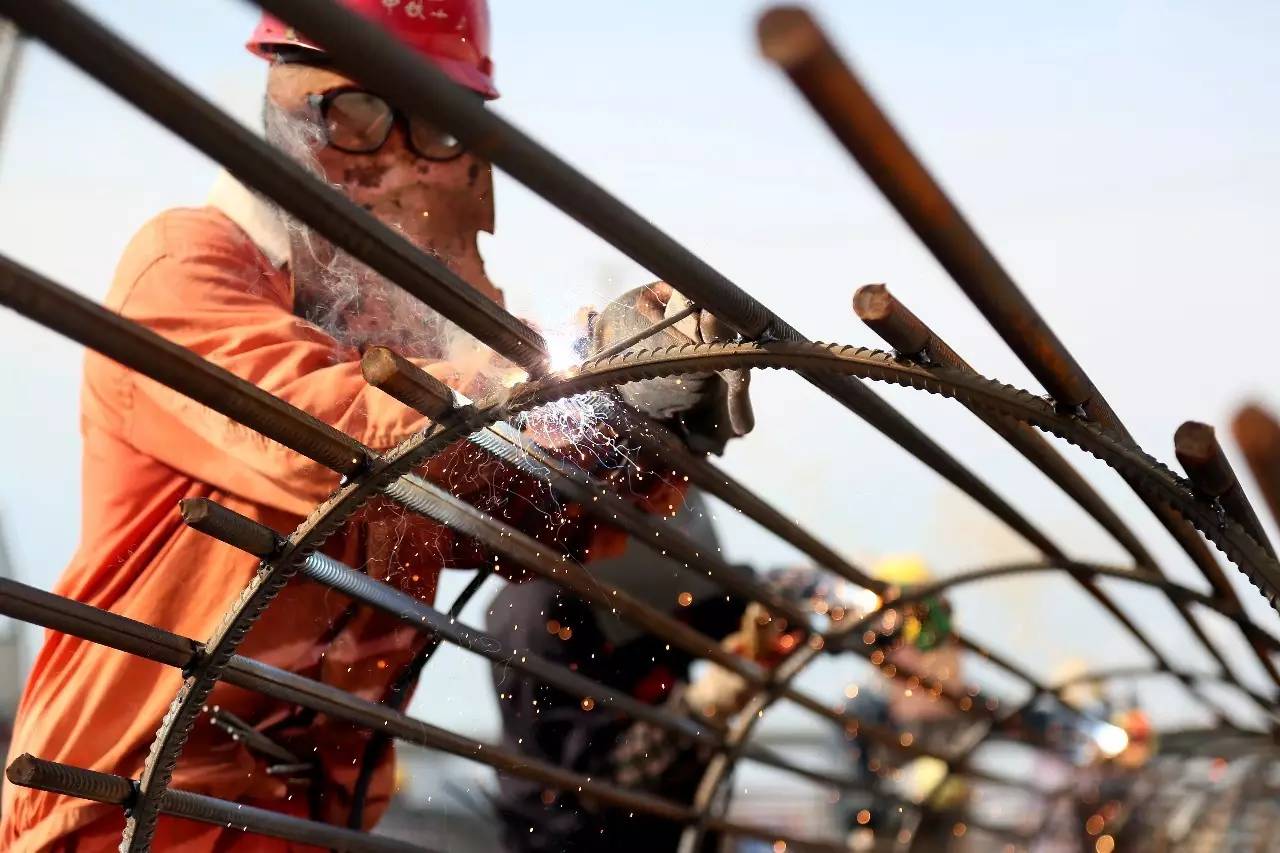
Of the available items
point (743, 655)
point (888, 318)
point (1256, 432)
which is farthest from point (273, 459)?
point (743, 655)

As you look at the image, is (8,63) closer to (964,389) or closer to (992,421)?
(964,389)

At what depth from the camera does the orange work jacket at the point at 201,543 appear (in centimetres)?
131

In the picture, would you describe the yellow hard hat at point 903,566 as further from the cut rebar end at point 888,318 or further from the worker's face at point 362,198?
the cut rebar end at point 888,318

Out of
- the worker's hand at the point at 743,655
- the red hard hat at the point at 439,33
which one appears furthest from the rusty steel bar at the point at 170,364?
the worker's hand at the point at 743,655

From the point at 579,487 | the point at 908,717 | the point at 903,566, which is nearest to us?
the point at 579,487

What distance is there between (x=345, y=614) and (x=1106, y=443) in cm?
83

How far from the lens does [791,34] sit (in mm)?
710

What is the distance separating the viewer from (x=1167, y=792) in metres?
3.37

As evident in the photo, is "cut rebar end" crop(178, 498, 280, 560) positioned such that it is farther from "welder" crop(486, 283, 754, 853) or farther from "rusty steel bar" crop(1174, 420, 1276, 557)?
"rusty steel bar" crop(1174, 420, 1276, 557)

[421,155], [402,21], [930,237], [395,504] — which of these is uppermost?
[402,21]

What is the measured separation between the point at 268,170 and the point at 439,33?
70 cm

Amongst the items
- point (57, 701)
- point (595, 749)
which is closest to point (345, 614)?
point (57, 701)

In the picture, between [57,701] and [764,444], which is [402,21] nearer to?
[764,444]

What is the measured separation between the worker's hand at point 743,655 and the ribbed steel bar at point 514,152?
142 centimetres
